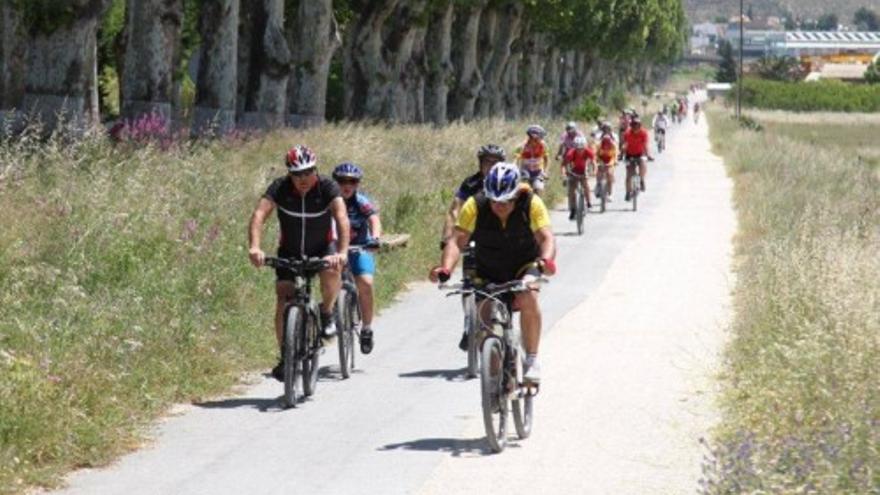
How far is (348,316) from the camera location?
15.9 m

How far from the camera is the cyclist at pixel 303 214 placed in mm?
14109

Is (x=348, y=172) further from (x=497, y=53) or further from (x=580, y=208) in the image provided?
(x=497, y=53)

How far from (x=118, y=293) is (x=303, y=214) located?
64.8 inches

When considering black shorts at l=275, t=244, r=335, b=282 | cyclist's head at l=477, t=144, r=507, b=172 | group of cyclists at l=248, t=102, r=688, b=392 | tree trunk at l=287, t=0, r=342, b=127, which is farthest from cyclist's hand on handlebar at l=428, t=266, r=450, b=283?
tree trunk at l=287, t=0, r=342, b=127

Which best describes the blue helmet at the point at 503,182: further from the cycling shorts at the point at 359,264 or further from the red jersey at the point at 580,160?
the red jersey at the point at 580,160

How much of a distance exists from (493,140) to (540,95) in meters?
48.1

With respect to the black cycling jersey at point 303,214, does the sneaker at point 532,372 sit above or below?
below

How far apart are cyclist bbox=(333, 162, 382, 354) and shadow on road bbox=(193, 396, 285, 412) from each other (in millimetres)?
2129

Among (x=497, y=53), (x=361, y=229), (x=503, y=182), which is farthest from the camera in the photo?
(x=497, y=53)

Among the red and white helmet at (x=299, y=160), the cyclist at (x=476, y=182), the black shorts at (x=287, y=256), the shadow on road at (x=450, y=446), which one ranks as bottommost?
the shadow on road at (x=450, y=446)

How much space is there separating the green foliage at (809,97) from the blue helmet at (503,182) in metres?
173

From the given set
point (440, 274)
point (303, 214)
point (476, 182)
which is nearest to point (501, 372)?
point (440, 274)

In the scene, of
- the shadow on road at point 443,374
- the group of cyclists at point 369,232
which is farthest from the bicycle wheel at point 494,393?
the shadow on road at point 443,374

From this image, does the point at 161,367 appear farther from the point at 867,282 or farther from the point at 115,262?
the point at 867,282
